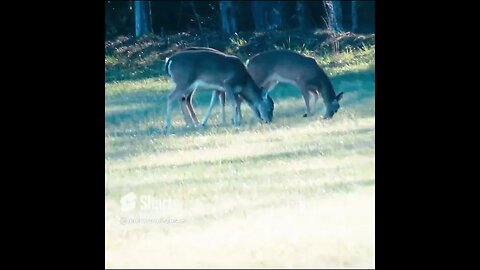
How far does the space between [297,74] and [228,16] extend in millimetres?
373

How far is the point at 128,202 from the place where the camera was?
176 inches

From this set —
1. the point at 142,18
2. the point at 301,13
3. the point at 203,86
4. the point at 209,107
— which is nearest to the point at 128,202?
the point at 209,107

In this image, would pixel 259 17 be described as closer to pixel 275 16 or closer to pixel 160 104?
pixel 275 16

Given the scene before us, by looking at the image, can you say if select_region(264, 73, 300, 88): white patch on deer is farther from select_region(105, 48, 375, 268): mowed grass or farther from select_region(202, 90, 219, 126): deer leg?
select_region(202, 90, 219, 126): deer leg

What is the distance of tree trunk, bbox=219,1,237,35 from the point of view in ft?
15.7

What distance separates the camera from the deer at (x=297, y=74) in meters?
4.73

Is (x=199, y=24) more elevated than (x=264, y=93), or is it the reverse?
(x=199, y=24)

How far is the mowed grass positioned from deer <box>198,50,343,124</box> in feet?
0.13

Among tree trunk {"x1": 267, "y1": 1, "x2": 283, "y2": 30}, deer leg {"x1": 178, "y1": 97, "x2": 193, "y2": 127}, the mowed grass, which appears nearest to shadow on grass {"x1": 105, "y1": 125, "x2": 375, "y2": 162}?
the mowed grass

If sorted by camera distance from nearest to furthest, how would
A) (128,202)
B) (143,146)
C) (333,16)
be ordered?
(128,202), (143,146), (333,16)
